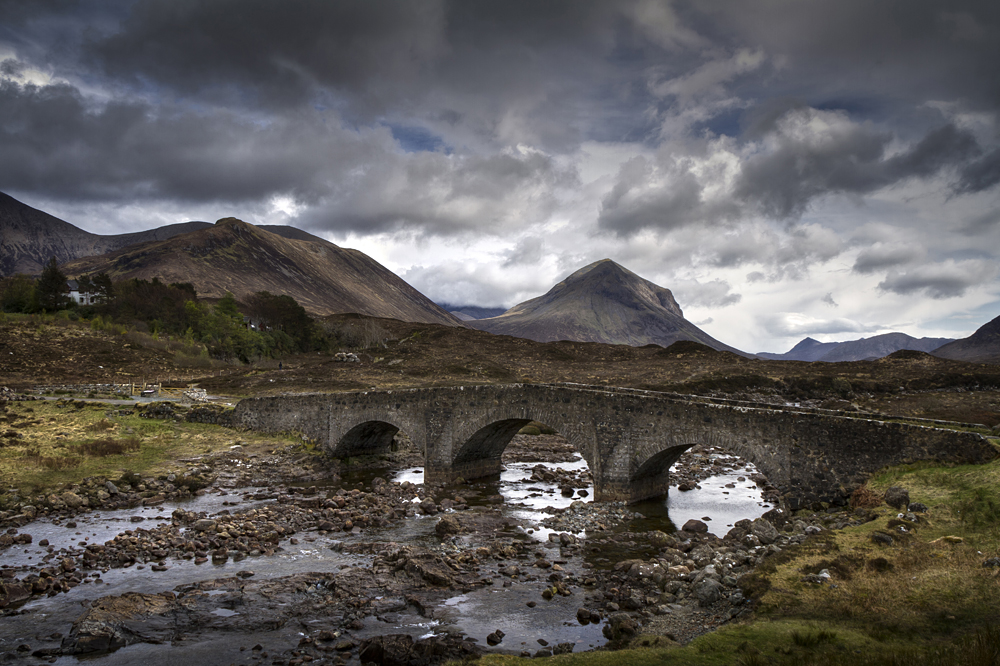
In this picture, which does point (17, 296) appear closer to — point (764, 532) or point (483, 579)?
point (483, 579)

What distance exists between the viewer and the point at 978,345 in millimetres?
136625

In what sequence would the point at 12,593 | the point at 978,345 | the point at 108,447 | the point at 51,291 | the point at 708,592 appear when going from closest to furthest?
the point at 708,592 → the point at 12,593 → the point at 108,447 → the point at 51,291 → the point at 978,345

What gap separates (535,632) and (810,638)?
5745 mm

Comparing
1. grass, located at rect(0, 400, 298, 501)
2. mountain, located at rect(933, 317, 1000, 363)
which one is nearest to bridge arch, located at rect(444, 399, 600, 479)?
grass, located at rect(0, 400, 298, 501)

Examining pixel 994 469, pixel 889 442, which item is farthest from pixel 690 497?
pixel 994 469

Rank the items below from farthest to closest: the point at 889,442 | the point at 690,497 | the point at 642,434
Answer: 1. the point at 690,497
2. the point at 642,434
3. the point at 889,442

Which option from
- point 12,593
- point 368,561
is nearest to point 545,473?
point 368,561

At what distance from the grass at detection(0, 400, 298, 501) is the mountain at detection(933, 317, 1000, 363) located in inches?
5705

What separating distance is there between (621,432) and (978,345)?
517ft

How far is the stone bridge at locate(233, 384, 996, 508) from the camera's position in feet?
54.6

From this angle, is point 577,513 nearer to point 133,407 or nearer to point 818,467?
point 818,467

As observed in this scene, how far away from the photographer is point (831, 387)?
4550cm

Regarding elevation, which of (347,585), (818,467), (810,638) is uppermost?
(818,467)

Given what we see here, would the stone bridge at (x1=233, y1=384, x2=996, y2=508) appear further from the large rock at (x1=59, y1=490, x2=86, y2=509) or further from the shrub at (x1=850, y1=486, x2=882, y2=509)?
the large rock at (x1=59, y1=490, x2=86, y2=509)
